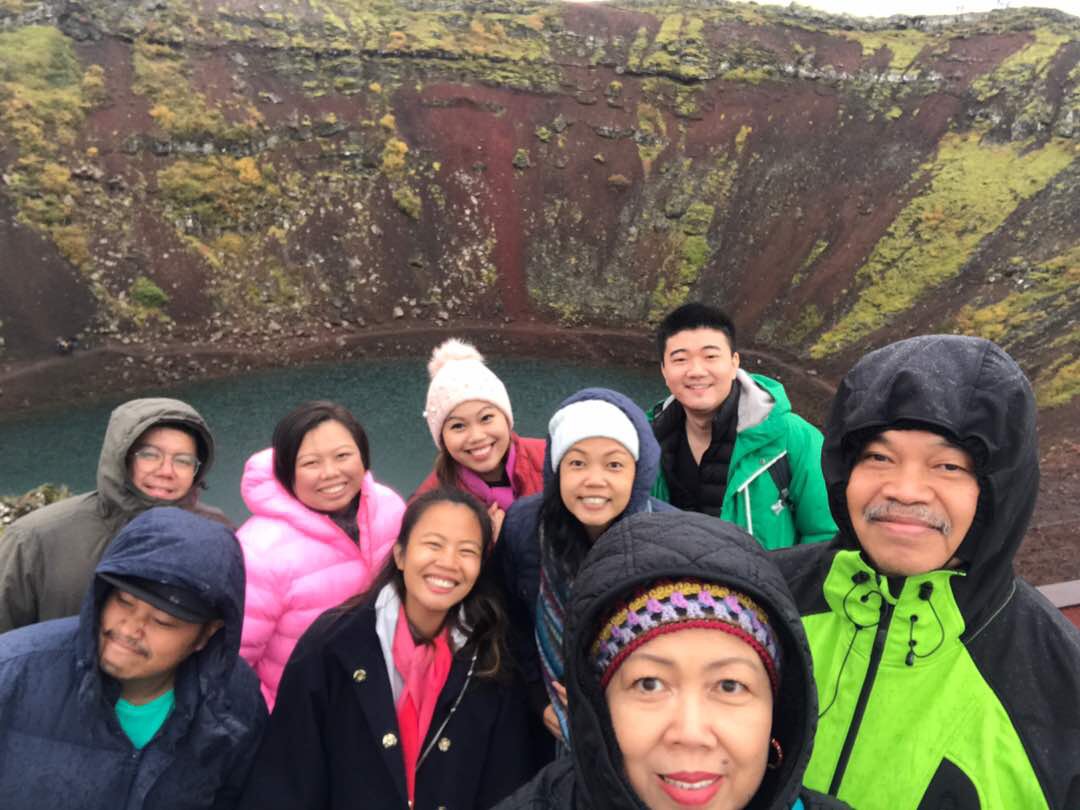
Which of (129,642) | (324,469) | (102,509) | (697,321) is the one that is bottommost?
(129,642)

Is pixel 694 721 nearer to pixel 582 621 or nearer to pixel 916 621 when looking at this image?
pixel 582 621

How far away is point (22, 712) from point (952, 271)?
103 feet

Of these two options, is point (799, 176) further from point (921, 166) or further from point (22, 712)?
point (22, 712)

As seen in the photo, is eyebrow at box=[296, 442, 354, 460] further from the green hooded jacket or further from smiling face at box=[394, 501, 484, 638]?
the green hooded jacket

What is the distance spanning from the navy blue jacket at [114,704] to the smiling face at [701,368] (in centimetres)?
346

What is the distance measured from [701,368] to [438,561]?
267 cm

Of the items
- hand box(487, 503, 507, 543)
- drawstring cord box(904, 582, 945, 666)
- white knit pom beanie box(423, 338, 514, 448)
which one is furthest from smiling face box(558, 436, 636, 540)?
drawstring cord box(904, 582, 945, 666)

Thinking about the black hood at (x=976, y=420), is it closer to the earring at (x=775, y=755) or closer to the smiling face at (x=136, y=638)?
the earring at (x=775, y=755)

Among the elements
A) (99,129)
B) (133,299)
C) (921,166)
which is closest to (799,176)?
(921,166)

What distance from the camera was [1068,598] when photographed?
250 inches

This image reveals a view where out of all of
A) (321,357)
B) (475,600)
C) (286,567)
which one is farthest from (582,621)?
(321,357)

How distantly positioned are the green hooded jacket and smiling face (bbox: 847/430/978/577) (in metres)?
2.38

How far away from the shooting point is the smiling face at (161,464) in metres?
4.78

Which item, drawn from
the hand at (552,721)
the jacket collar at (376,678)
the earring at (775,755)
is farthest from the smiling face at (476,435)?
the earring at (775,755)
